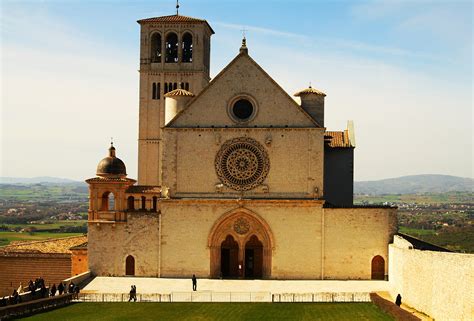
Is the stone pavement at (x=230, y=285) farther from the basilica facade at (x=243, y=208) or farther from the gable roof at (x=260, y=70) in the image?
the gable roof at (x=260, y=70)

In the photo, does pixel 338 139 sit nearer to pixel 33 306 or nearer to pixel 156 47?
pixel 156 47

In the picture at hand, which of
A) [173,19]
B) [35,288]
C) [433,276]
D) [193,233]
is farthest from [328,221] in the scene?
[173,19]

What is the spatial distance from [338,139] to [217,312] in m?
20.5

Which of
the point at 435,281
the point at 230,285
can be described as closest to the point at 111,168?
the point at 230,285

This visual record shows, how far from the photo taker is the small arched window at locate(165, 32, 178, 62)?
61.5 m

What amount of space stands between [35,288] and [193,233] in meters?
10.7

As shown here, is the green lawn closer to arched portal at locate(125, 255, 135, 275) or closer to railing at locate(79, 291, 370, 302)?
railing at locate(79, 291, 370, 302)

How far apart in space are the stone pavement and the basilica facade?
1.07m

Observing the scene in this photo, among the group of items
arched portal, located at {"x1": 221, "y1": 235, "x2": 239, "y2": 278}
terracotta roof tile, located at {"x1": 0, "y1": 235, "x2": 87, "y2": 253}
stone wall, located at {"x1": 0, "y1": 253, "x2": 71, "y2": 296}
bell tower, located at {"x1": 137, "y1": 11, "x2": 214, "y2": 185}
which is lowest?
stone wall, located at {"x1": 0, "y1": 253, "x2": 71, "y2": 296}

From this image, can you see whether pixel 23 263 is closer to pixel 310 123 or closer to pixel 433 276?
pixel 310 123

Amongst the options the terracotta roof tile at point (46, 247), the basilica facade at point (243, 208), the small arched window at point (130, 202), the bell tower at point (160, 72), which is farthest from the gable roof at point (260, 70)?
the terracotta roof tile at point (46, 247)

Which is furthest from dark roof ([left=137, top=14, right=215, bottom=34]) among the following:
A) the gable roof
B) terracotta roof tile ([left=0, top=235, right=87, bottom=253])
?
terracotta roof tile ([left=0, top=235, right=87, bottom=253])

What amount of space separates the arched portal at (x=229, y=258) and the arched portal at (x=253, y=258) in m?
0.63

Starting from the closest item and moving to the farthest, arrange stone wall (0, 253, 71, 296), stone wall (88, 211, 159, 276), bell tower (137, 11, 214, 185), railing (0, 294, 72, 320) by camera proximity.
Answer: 1. railing (0, 294, 72, 320)
2. stone wall (88, 211, 159, 276)
3. stone wall (0, 253, 71, 296)
4. bell tower (137, 11, 214, 185)
